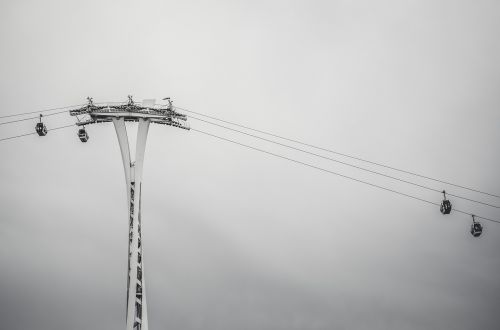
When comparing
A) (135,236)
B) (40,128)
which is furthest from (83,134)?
(135,236)

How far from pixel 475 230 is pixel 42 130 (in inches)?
1223

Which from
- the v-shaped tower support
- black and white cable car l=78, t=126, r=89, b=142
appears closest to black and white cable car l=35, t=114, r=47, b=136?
black and white cable car l=78, t=126, r=89, b=142

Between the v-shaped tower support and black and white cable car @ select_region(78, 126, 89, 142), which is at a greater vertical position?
black and white cable car @ select_region(78, 126, 89, 142)

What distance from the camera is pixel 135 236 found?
1297 inches

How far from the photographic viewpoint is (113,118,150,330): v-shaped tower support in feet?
104

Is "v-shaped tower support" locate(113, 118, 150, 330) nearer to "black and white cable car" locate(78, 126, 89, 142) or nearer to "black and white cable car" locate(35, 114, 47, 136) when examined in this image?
"black and white cable car" locate(78, 126, 89, 142)

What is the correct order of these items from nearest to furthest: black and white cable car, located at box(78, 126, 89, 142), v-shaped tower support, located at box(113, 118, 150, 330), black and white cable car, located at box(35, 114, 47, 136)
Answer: black and white cable car, located at box(35, 114, 47, 136), v-shaped tower support, located at box(113, 118, 150, 330), black and white cable car, located at box(78, 126, 89, 142)

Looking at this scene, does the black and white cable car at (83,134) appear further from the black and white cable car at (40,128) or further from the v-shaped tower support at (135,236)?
the black and white cable car at (40,128)

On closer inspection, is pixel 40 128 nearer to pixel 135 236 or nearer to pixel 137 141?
pixel 137 141

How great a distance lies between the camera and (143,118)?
1319 inches

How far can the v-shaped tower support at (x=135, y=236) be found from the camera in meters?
31.8

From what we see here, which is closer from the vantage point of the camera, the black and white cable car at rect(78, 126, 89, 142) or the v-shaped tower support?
the v-shaped tower support

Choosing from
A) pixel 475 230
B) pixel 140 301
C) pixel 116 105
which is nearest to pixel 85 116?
pixel 116 105

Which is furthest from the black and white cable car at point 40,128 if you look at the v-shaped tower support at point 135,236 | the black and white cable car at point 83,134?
the v-shaped tower support at point 135,236
